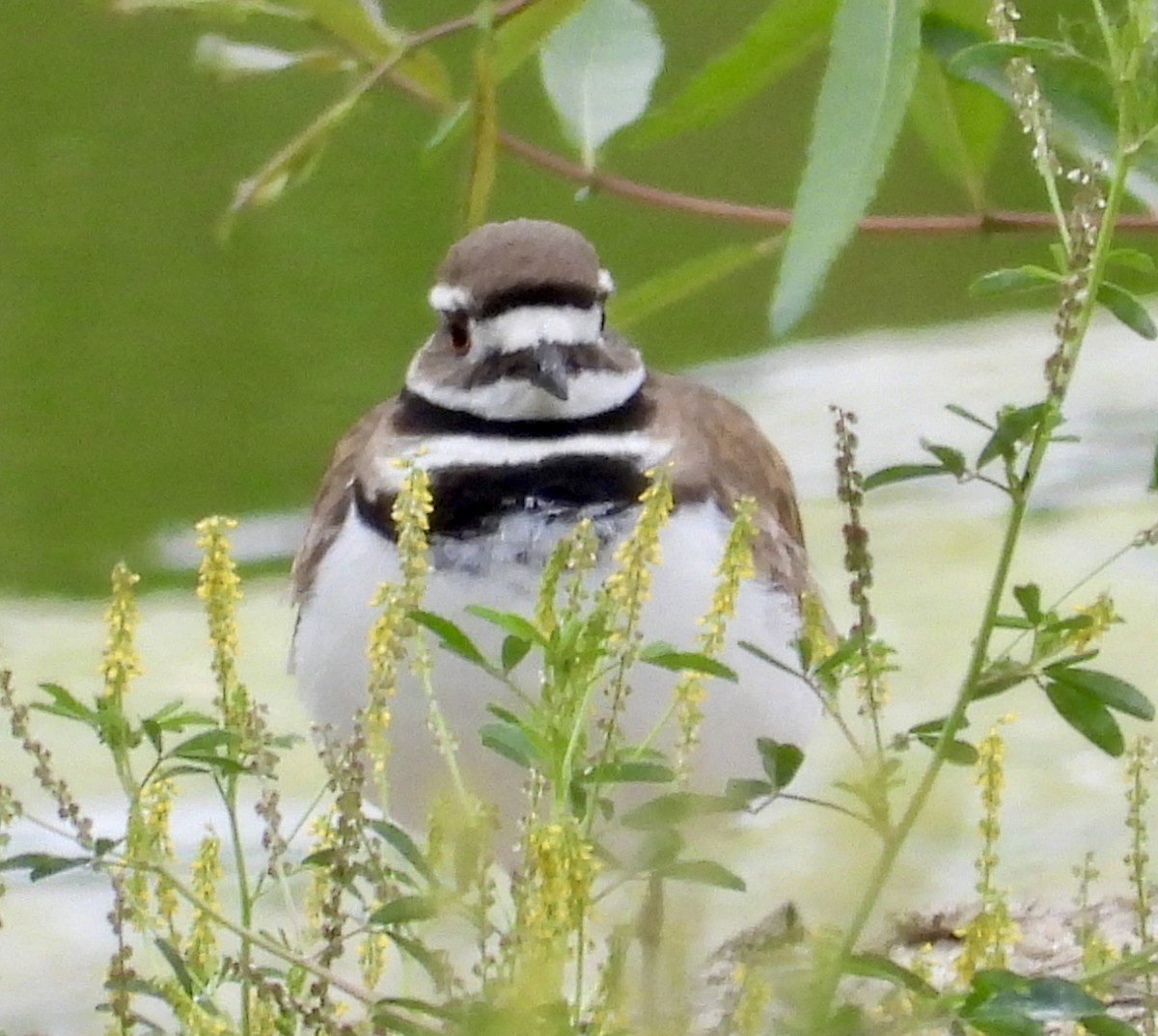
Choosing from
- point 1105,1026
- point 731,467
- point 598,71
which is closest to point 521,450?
point 731,467

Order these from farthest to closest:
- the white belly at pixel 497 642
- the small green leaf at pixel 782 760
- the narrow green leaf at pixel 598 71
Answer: the white belly at pixel 497 642 < the narrow green leaf at pixel 598 71 < the small green leaf at pixel 782 760

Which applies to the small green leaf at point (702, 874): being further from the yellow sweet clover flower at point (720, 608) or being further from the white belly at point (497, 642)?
the white belly at point (497, 642)

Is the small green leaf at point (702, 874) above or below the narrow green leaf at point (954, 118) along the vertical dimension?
below

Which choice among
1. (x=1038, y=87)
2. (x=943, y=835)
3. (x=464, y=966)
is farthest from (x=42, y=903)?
(x=1038, y=87)

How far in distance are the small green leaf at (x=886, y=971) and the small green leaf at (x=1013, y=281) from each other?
25 centimetres

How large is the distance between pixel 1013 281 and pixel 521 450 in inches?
22.2

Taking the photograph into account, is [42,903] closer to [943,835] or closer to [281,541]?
[281,541]

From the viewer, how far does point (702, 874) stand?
2.47ft

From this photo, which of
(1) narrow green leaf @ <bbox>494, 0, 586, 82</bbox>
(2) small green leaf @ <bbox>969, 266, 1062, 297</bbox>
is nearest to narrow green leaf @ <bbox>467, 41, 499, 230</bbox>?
(1) narrow green leaf @ <bbox>494, 0, 586, 82</bbox>

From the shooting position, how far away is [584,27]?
1.03 meters

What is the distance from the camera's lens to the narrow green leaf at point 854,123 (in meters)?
0.76

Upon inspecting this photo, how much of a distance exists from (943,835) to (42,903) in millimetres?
950

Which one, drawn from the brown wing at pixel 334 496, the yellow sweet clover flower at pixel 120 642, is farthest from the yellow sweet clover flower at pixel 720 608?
the brown wing at pixel 334 496

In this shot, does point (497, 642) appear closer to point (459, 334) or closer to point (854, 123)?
point (459, 334)
